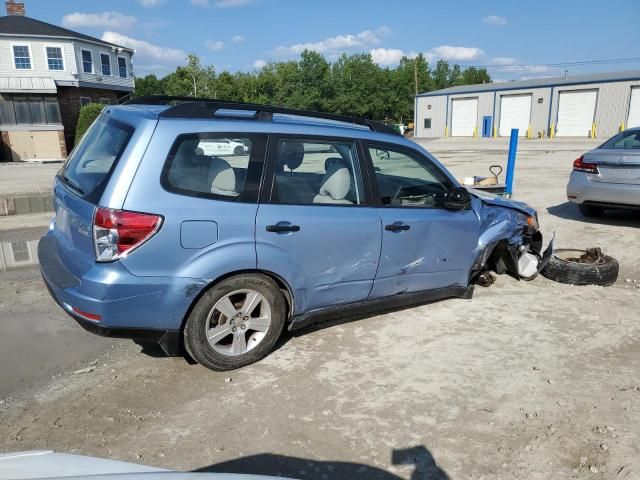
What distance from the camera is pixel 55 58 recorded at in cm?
3456

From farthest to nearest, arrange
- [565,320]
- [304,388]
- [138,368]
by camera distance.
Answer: [565,320], [138,368], [304,388]

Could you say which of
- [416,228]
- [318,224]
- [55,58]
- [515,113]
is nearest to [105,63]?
[55,58]

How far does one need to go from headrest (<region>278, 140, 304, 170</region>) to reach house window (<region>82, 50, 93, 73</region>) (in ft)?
123

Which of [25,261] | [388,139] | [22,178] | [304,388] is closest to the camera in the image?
[304,388]

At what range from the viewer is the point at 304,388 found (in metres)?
3.61

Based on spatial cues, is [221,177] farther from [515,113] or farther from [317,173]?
[515,113]

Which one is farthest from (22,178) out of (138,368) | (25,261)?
(138,368)

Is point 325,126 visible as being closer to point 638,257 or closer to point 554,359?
point 554,359

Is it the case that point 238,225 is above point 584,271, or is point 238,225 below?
above

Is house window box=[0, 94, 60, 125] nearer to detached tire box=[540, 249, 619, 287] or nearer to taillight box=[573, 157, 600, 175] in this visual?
taillight box=[573, 157, 600, 175]

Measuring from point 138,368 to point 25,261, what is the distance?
389 cm

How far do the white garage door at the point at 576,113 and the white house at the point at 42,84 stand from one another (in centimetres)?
3679

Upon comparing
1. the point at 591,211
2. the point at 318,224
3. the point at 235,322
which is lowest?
the point at 591,211

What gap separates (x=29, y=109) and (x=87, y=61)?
19.2ft
